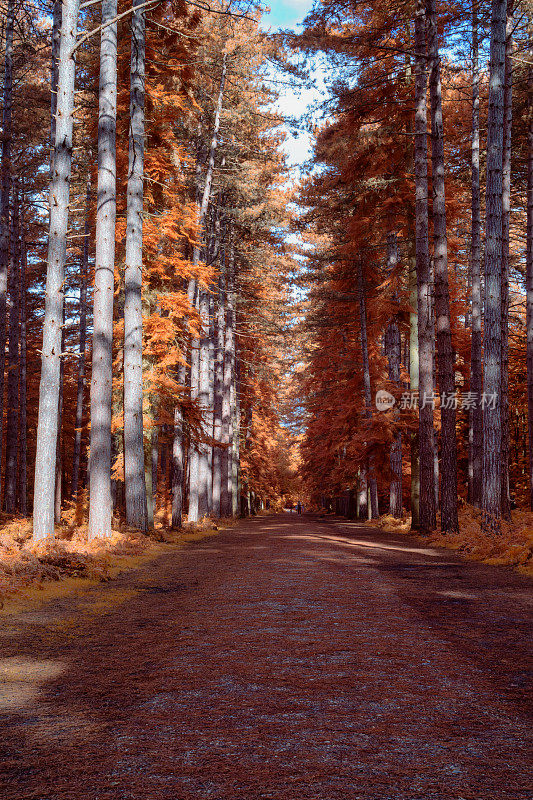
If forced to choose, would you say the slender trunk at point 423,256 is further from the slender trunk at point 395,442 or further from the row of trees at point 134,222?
the row of trees at point 134,222

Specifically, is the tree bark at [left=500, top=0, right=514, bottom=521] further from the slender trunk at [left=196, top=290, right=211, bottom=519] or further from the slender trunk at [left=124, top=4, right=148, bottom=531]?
the slender trunk at [left=196, top=290, right=211, bottom=519]

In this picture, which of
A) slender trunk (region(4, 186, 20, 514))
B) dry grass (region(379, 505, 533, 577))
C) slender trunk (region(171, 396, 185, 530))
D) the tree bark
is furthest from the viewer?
slender trunk (region(4, 186, 20, 514))

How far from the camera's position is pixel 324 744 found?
274 centimetres

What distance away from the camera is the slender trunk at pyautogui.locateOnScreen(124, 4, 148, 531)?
13.4 meters

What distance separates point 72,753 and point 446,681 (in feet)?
7.27

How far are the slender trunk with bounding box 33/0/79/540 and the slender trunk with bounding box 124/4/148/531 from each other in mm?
3454

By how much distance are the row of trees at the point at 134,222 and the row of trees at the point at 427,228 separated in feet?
11.2

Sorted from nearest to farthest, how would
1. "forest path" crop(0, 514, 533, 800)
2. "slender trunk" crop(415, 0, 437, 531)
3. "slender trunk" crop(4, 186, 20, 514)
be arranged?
"forest path" crop(0, 514, 533, 800) < "slender trunk" crop(415, 0, 437, 531) < "slender trunk" crop(4, 186, 20, 514)

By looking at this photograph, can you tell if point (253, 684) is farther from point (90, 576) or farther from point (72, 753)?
point (90, 576)

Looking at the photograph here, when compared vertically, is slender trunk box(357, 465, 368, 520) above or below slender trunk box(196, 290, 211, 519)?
below

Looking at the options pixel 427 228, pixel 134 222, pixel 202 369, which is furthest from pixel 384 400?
pixel 134 222

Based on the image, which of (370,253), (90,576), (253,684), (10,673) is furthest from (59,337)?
(370,253)

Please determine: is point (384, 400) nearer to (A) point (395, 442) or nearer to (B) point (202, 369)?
(A) point (395, 442)

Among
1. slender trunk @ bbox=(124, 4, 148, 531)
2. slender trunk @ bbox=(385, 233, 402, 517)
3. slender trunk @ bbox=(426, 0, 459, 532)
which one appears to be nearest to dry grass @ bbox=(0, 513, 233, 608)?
slender trunk @ bbox=(124, 4, 148, 531)
